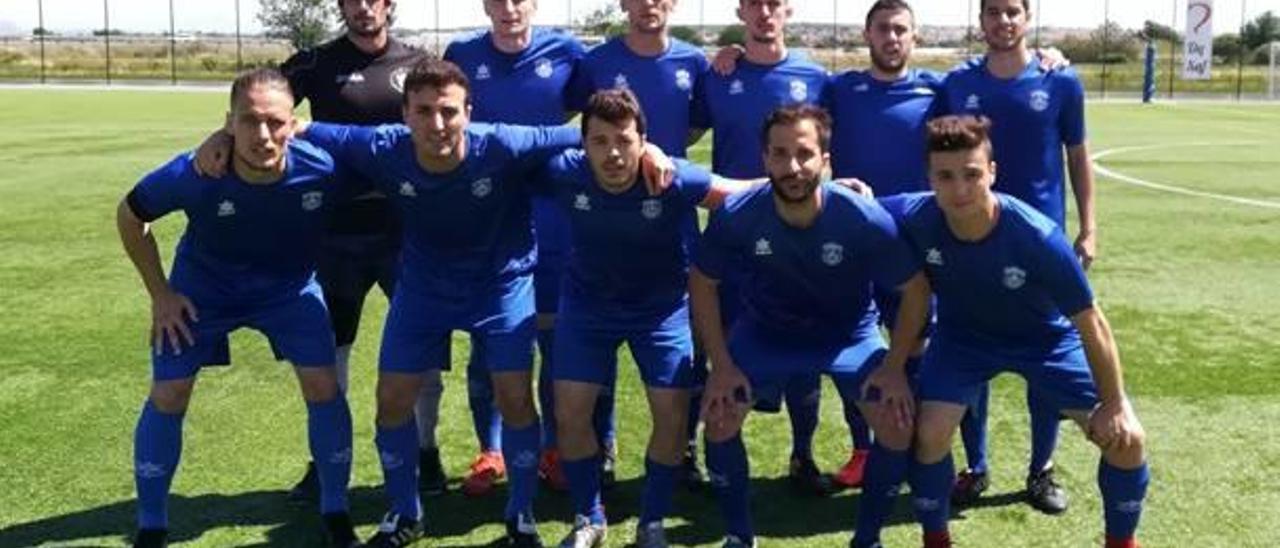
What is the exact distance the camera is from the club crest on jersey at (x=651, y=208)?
14.5 ft

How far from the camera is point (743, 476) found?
14.4ft

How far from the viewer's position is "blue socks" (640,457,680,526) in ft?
14.6

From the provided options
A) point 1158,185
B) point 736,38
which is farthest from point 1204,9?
point 736,38

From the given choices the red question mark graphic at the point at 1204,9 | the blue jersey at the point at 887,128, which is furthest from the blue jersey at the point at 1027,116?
the red question mark graphic at the point at 1204,9

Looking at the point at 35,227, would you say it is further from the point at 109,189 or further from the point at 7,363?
the point at 7,363

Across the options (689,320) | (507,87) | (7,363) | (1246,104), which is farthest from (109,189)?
(1246,104)

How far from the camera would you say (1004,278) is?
4066 mm

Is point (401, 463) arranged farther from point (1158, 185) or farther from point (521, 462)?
point (1158, 185)

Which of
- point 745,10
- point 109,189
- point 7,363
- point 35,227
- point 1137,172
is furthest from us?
point 1137,172

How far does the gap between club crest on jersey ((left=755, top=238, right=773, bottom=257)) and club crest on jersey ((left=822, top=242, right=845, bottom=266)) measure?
19cm

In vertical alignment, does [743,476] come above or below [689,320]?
below

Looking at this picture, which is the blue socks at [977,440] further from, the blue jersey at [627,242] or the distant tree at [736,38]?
the distant tree at [736,38]

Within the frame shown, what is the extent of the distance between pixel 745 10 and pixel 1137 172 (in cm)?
1340

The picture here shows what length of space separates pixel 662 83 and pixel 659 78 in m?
0.02
